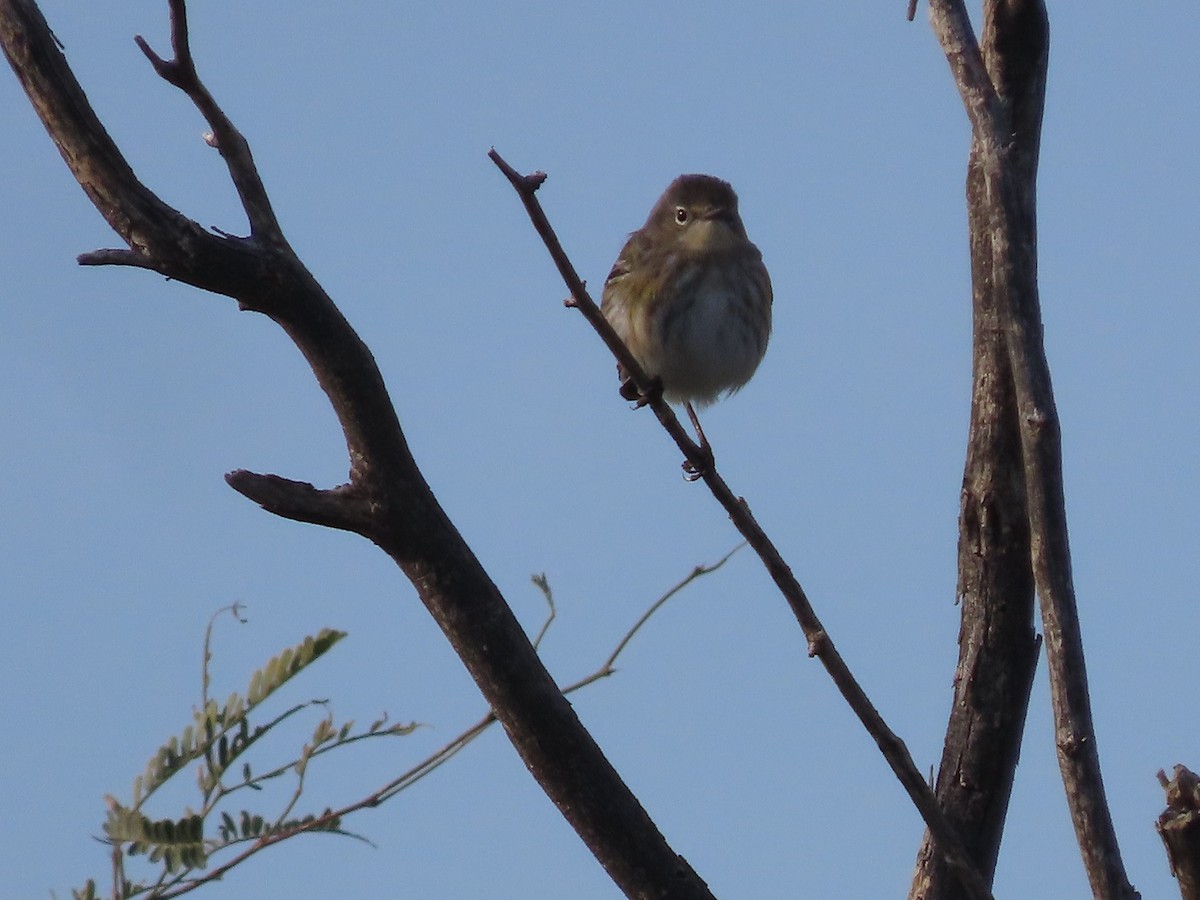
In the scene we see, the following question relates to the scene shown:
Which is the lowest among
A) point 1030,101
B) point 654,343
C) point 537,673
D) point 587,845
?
point 587,845

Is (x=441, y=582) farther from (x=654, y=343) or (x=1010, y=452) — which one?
(x=654, y=343)

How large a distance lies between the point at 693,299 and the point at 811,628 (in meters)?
→ 3.53

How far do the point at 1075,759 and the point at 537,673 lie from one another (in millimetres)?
1262

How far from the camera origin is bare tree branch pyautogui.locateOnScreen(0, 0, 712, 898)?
3.73 m

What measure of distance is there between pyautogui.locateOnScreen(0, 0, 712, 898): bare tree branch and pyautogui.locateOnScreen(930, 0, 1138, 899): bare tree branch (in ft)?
3.48

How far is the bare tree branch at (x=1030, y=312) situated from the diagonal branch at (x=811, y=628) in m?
0.40

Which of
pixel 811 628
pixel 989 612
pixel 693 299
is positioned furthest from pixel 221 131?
pixel 693 299

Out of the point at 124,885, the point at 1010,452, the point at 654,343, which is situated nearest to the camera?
the point at 124,885

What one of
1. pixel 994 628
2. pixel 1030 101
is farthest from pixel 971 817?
pixel 1030 101

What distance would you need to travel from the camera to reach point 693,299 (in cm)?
734

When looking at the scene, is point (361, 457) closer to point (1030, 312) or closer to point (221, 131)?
point (221, 131)

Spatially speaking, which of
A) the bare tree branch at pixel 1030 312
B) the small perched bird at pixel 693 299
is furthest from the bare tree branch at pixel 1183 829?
the small perched bird at pixel 693 299

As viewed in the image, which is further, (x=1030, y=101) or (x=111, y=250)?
(x=1030, y=101)

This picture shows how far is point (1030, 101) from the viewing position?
4.71m
